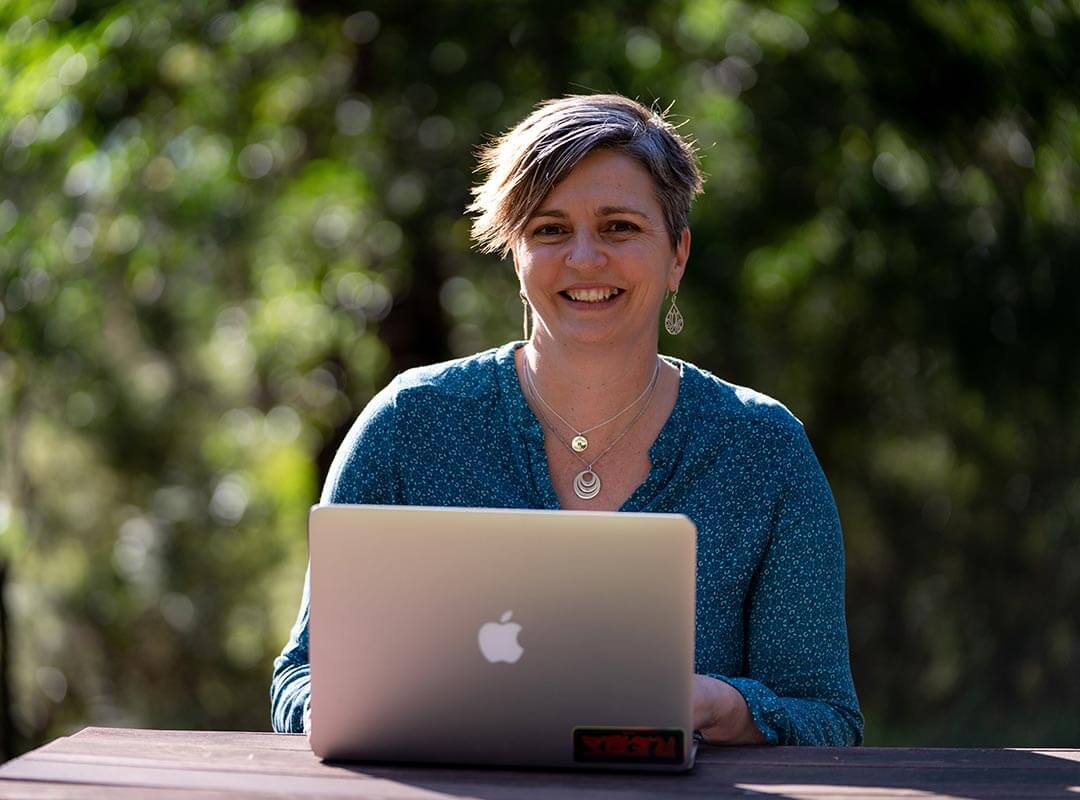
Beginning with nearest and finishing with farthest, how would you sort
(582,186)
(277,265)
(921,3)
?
(582,186) < (921,3) < (277,265)

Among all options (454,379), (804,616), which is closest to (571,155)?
(454,379)

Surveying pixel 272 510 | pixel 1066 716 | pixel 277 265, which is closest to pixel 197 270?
pixel 277 265

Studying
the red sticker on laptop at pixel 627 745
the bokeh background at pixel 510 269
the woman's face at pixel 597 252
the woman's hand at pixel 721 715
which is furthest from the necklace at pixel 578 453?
the bokeh background at pixel 510 269

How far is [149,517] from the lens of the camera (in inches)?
256

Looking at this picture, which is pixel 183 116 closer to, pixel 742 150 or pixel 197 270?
pixel 197 270

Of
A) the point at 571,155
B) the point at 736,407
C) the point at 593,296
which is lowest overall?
the point at 736,407

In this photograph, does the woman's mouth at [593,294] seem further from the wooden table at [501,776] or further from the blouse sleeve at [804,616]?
the wooden table at [501,776]

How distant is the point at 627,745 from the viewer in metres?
1.72

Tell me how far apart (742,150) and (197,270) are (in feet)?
6.90

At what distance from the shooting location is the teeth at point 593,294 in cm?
233

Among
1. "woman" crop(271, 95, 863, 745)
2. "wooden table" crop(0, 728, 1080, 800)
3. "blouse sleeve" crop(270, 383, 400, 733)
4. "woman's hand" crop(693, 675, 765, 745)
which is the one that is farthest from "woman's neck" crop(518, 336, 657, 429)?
"wooden table" crop(0, 728, 1080, 800)

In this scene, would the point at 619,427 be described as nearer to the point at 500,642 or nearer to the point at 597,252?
the point at 597,252

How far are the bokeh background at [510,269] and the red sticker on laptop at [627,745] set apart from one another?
9.74ft

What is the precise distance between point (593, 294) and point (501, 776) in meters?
0.86
